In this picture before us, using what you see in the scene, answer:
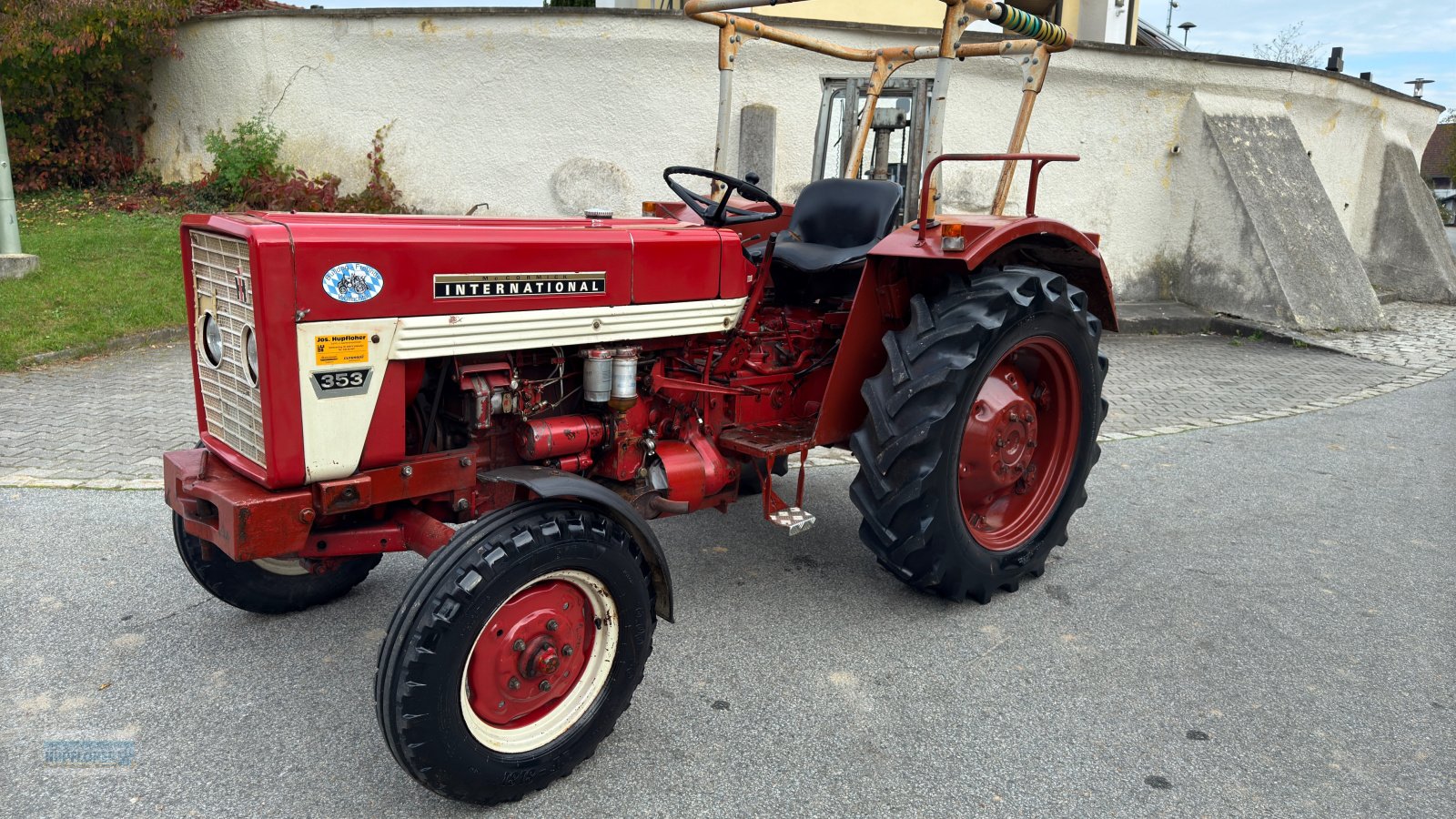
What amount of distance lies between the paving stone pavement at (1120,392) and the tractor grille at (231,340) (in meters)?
2.16

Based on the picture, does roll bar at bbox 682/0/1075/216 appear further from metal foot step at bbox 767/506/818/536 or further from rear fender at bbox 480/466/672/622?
rear fender at bbox 480/466/672/622

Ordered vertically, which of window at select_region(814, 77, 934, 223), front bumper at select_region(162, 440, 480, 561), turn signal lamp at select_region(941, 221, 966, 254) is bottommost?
front bumper at select_region(162, 440, 480, 561)

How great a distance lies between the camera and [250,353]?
2338mm

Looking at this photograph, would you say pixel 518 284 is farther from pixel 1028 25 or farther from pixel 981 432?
pixel 1028 25

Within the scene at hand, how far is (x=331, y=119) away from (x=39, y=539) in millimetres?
7315

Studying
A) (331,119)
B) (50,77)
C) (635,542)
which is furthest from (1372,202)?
(50,77)

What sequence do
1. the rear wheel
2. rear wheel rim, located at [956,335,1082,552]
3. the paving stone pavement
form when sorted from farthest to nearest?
1. the paving stone pavement
2. rear wheel rim, located at [956,335,1082,552]
3. the rear wheel

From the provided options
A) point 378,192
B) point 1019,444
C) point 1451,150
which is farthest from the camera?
point 1451,150

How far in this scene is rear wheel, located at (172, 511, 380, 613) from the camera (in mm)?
2900

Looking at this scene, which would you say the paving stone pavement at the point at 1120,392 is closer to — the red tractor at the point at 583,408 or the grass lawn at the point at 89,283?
the grass lawn at the point at 89,283

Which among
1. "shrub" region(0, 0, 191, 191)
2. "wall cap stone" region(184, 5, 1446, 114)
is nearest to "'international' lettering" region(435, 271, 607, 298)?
"wall cap stone" region(184, 5, 1446, 114)

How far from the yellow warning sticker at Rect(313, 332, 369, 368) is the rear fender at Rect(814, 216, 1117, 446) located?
1.57m

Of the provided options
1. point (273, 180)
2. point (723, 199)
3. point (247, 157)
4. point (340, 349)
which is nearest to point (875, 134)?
point (723, 199)

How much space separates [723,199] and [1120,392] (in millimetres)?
4864
